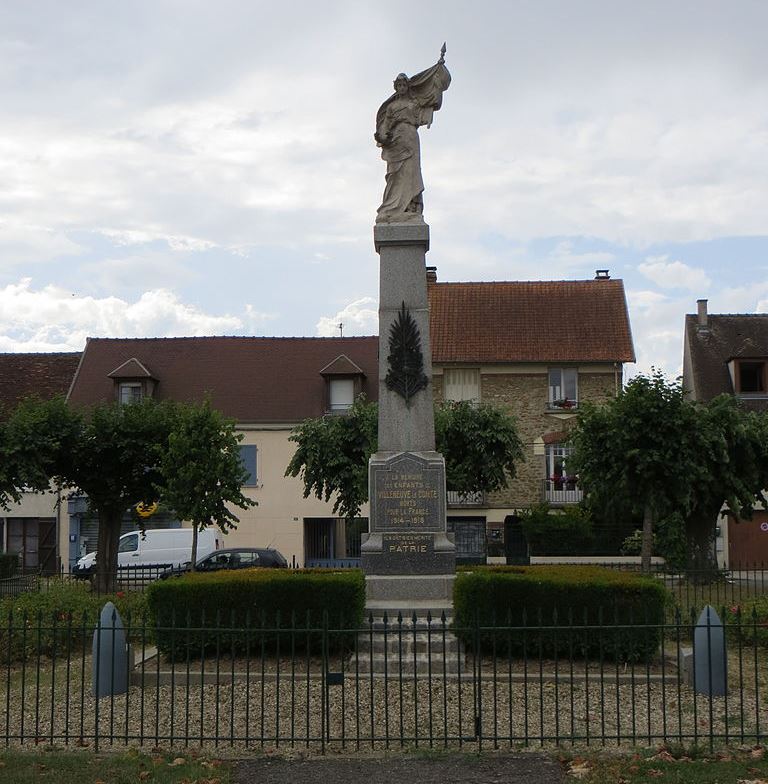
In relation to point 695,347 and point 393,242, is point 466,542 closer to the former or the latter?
point 695,347

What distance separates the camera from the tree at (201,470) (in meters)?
20.8

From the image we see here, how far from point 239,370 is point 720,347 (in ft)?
53.2

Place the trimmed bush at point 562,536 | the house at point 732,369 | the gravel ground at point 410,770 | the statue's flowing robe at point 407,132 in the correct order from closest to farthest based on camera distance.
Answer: the gravel ground at point 410,770
the statue's flowing robe at point 407,132
the trimmed bush at point 562,536
the house at point 732,369

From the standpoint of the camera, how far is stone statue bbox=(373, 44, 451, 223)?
15680 millimetres

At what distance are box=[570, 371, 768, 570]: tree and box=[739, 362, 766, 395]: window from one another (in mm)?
10770

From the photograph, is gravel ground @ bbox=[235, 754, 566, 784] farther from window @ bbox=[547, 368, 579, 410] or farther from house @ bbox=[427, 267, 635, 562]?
window @ bbox=[547, 368, 579, 410]

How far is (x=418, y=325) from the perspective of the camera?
15062mm

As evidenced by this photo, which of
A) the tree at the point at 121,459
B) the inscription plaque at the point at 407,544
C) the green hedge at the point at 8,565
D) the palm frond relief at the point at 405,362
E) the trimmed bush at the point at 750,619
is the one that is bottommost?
the green hedge at the point at 8,565

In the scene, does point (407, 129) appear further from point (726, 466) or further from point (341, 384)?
point (341, 384)

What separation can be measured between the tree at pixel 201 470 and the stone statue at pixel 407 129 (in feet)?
24.0

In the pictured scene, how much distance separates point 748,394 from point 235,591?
25295mm

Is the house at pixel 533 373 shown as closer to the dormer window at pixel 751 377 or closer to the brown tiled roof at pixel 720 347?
the brown tiled roof at pixel 720 347

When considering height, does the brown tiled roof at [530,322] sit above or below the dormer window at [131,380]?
above

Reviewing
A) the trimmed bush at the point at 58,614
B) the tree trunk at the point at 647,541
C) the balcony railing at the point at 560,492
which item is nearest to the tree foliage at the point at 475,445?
the balcony railing at the point at 560,492
